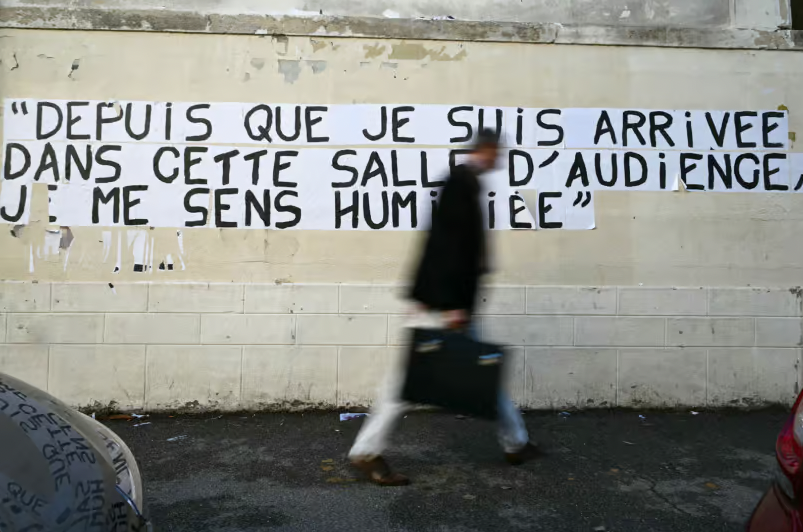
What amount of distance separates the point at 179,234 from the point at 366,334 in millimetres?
1677

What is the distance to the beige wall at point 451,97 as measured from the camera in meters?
4.97

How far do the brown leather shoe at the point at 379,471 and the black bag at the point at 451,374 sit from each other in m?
0.43

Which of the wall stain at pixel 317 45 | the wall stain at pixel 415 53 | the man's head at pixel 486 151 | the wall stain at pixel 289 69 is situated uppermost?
the wall stain at pixel 317 45

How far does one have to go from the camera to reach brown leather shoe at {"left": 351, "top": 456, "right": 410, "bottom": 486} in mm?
3582

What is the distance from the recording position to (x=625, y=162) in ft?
16.9

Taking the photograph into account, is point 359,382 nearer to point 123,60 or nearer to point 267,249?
point 267,249

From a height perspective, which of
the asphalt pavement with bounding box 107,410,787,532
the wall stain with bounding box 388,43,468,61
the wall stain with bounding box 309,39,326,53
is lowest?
the asphalt pavement with bounding box 107,410,787,532

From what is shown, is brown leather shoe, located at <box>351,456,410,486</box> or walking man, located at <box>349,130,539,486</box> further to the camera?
brown leather shoe, located at <box>351,456,410,486</box>

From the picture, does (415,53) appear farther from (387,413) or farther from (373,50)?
(387,413)

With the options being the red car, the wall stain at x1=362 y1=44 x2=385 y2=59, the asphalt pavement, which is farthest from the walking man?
the wall stain at x1=362 y1=44 x2=385 y2=59

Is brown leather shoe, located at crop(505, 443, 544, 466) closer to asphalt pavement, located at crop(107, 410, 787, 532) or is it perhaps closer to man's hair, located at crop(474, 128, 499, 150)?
asphalt pavement, located at crop(107, 410, 787, 532)

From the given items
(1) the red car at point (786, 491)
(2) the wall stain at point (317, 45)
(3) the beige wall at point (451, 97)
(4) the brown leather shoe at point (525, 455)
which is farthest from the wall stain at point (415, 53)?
(1) the red car at point (786, 491)

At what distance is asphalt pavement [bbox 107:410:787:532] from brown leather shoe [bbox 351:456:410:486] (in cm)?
6

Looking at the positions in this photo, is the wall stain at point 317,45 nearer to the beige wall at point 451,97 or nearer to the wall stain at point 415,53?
the beige wall at point 451,97
